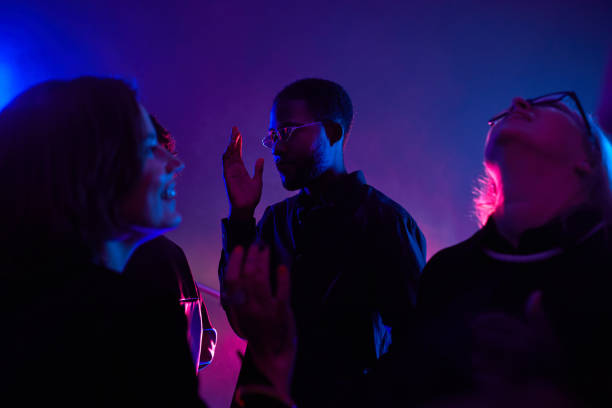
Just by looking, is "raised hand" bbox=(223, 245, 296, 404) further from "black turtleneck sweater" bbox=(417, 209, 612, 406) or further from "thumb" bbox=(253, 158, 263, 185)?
"thumb" bbox=(253, 158, 263, 185)

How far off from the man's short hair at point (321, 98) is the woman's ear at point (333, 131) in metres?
0.03

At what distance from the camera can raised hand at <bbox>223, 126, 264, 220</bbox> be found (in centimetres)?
151

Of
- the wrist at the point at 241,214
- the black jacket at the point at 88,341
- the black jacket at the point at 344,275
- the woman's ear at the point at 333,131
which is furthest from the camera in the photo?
the woman's ear at the point at 333,131

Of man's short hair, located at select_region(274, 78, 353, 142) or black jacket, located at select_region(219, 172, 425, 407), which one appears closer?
black jacket, located at select_region(219, 172, 425, 407)

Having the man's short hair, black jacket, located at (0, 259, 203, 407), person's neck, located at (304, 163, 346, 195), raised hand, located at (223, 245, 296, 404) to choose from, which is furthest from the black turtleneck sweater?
the man's short hair

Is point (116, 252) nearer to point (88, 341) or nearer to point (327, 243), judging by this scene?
point (88, 341)

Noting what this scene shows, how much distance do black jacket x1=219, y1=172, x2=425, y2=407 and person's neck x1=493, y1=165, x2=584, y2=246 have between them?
1.55 ft

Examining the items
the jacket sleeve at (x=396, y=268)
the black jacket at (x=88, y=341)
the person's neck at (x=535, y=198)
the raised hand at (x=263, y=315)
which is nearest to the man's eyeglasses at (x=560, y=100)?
the person's neck at (x=535, y=198)

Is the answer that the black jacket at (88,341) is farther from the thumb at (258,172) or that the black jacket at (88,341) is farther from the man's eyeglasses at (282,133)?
the man's eyeglasses at (282,133)

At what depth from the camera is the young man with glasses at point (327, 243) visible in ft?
4.14

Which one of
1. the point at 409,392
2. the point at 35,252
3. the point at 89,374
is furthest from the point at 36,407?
the point at 409,392

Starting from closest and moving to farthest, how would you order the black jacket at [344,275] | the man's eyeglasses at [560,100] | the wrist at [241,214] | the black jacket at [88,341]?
the black jacket at [88,341] → the man's eyeglasses at [560,100] → the black jacket at [344,275] → the wrist at [241,214]

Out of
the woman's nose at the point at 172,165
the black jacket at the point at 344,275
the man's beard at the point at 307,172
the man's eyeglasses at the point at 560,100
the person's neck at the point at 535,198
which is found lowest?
the black jacket at the point at 344,275

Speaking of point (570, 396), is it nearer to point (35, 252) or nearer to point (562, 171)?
point (562, 171)
